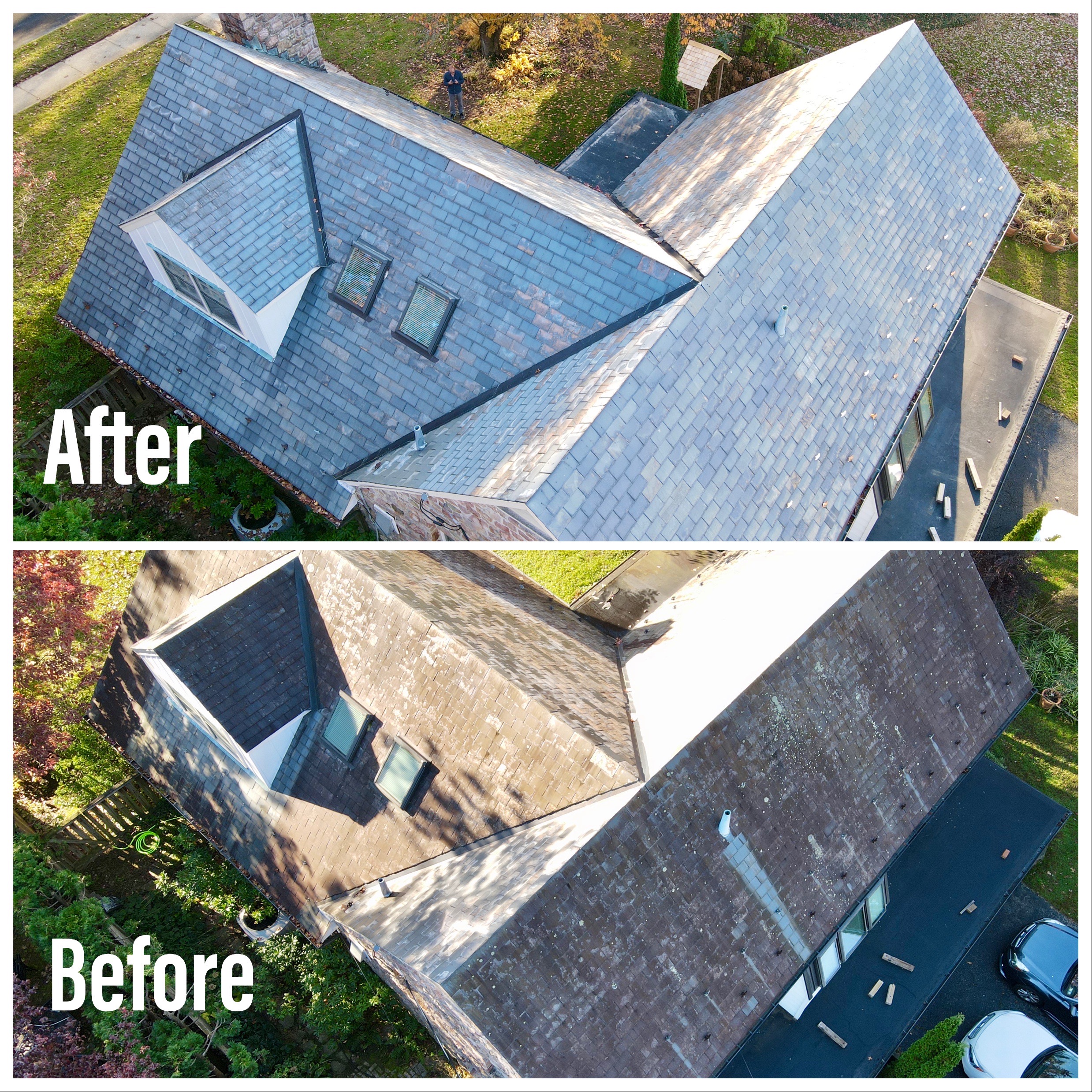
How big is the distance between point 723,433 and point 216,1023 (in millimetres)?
13513

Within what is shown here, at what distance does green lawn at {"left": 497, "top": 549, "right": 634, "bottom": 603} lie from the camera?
65.0ft

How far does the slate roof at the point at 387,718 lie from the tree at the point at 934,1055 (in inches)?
307

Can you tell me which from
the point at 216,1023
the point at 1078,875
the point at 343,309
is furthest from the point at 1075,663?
the point at 216,1023

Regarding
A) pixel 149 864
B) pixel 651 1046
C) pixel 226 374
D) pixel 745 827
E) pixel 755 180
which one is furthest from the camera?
pixel 149 864

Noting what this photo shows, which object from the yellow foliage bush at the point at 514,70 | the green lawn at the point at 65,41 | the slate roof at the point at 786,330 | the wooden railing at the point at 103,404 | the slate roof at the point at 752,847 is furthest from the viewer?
the green lawn at the point at 65,41

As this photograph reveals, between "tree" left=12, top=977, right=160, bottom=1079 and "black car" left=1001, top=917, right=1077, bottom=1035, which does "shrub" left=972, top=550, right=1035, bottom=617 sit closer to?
"black car" left=1001, top=917, right=1077, bottom=1035

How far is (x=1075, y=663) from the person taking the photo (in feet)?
62.5

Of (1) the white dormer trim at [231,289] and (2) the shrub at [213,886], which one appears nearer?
(1) the white dormer trim at [231,289]

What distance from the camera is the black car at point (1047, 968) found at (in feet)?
52.9

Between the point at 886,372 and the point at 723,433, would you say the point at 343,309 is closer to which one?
the point at 723,433

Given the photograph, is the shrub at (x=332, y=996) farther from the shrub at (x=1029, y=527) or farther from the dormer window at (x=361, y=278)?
the shrub at (x=1029, y=527)

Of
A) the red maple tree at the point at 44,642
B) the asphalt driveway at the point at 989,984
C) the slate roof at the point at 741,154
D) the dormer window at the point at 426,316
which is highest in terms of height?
the slate roof at the point at 741,154

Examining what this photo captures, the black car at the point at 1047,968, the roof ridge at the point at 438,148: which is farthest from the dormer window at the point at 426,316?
the black car at the point at 1047,968

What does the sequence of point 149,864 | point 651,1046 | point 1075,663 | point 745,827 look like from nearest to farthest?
point 651,1046 < point 745,827 < point 149,864 < point 1075,663
